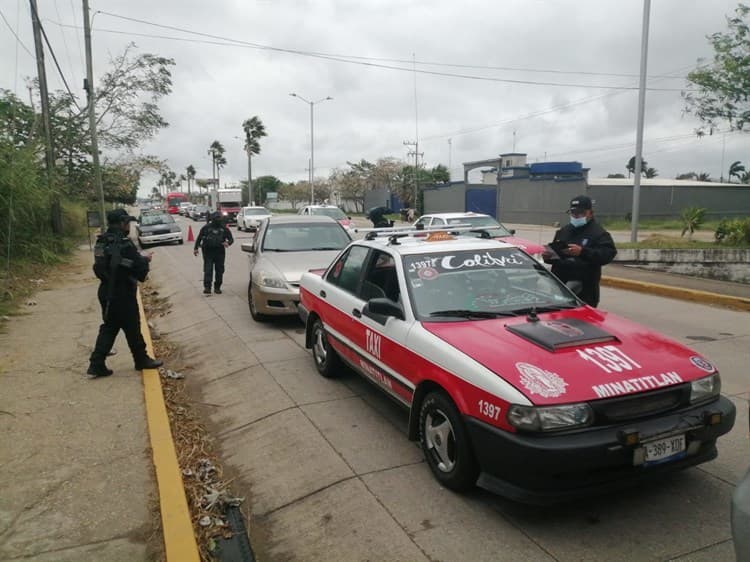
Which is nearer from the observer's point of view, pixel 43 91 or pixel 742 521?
pixel 742 521

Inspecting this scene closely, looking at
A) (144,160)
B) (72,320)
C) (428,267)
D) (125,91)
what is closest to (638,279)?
(428,267)

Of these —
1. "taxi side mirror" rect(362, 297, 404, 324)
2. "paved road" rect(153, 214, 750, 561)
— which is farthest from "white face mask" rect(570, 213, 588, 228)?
"taxi side mirror" rect(362, 297, 404, 324)

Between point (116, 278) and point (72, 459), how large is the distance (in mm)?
2106

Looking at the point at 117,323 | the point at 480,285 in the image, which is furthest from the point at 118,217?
the point at 480,285

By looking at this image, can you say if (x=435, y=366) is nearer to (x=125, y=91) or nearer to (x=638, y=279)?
(x=638, y=279)

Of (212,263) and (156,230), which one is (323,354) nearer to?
(212,263)

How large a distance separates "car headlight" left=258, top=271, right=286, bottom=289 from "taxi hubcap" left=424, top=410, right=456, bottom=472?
4867 mm

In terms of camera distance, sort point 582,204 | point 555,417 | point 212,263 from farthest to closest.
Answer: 1. point 212,263
2. point 582,204
3. point 555,417

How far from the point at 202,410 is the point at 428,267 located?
2720 mm

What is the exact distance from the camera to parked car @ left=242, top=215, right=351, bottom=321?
27.7ft

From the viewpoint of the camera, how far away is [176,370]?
283 inches

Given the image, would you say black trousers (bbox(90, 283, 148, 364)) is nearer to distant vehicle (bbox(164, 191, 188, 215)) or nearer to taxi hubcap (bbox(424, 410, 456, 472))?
taxi hubcap (bbox(424, 410, 456, 472))

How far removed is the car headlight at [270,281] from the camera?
841 cm

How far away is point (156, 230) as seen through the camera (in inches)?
997
